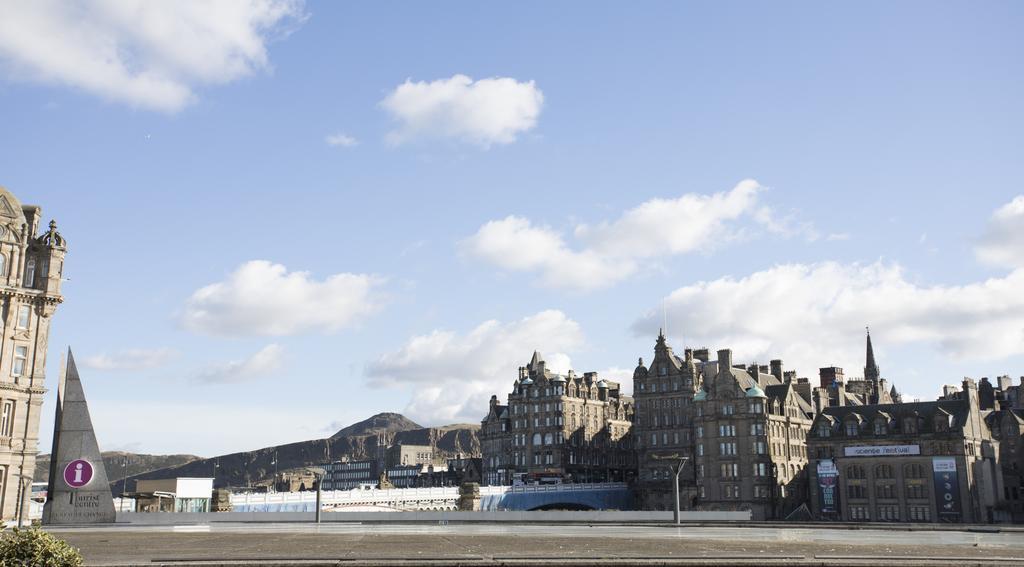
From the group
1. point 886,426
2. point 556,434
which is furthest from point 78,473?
point 556,434

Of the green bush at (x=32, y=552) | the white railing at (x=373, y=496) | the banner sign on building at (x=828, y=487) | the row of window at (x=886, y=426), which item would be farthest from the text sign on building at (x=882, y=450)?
the green bush at (x=32, y=552)

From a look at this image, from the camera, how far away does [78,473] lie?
53.6 metres

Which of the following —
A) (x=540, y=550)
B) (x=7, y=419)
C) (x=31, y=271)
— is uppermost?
(x=31, y=271)

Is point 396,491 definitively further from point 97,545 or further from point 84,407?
point 97,545

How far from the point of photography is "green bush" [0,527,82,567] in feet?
62.5

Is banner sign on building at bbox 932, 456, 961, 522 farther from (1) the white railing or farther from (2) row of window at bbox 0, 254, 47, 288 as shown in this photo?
(2) row of window at bbox 0, 254, 47, 288

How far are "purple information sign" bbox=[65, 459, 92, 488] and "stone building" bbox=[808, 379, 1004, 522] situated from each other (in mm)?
94788

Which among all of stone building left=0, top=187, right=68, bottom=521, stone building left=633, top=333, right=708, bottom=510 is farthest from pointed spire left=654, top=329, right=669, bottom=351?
stone building left=0, top=187, right=68, bottom=521

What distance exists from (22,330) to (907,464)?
333ft

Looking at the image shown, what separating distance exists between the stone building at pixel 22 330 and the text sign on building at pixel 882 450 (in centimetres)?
9791

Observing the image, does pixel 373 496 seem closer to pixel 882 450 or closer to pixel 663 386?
pixel 663 386

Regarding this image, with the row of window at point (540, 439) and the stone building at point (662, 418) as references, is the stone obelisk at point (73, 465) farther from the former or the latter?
the row of window at point (540, 439)

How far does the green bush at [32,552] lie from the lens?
62.5ft

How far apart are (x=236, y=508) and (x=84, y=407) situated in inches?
1457
